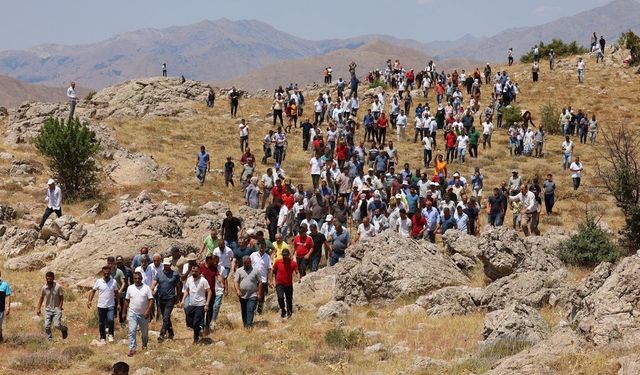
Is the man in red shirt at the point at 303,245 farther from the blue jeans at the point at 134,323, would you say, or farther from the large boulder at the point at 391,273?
the blue jeans at the point at 134,323

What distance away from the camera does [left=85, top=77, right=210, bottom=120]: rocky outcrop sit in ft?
155

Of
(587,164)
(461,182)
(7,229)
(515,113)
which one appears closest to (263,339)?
(461,182)

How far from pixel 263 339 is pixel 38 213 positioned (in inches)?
606

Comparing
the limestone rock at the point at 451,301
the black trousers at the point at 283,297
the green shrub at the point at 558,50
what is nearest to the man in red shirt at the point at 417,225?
the limestone rock at the point at 451,301

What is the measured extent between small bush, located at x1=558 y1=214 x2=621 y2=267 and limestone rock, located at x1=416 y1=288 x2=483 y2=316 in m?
4.26

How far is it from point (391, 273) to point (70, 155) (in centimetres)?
1618

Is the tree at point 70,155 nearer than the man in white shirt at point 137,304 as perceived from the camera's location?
No

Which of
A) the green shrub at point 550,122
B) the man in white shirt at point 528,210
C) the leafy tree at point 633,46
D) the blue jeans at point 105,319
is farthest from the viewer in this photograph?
the leafy tree at point 633,46

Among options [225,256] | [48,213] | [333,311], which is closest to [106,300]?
[225,256]

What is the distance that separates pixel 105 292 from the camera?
13391mm

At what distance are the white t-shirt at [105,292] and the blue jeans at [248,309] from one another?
2.47 metres

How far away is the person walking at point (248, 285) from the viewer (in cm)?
1400

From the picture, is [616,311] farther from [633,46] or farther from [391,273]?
[633,46]

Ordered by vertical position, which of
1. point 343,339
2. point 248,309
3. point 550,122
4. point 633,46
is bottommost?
point 343,339
